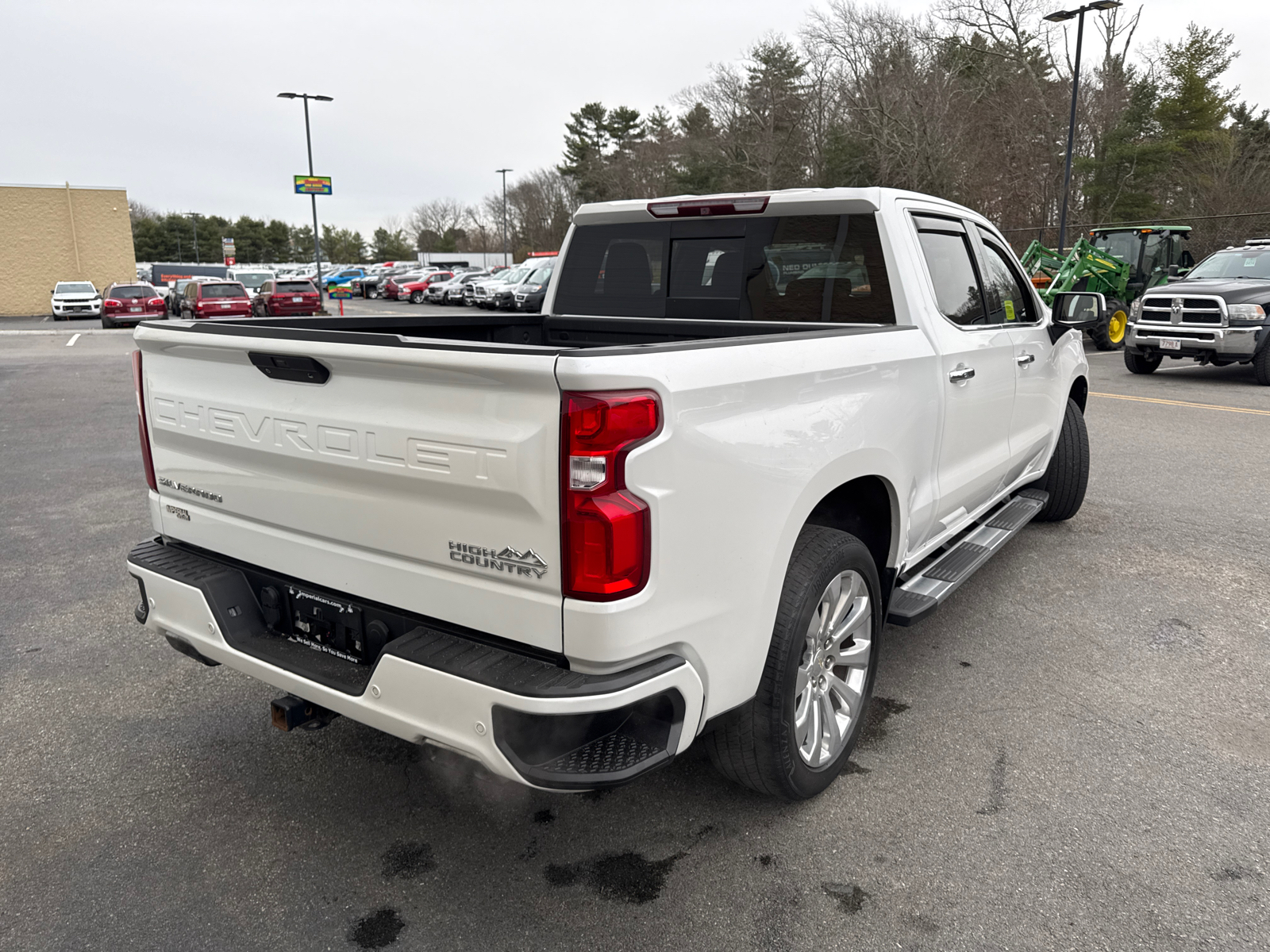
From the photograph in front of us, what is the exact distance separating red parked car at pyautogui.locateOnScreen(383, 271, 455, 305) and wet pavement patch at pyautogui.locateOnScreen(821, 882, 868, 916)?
45721 millimetres

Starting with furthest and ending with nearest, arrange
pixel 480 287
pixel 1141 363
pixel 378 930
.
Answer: pixel 480 287 < pixel 1141 363 < pixel 378 930

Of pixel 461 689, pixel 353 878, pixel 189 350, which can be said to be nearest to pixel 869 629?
pixel 461 689

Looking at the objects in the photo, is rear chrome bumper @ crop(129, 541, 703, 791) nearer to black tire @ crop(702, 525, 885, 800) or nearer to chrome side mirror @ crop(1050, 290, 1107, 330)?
black tire @ crop(702, 525, 885, 800)

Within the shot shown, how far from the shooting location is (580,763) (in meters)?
2.18

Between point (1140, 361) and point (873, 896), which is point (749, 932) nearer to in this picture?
point (873, 896)

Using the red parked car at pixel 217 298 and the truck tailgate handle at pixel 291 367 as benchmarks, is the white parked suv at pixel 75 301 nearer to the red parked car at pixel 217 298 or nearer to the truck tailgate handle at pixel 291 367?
the red parked car at pixel 217 298

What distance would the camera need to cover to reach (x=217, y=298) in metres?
28.0

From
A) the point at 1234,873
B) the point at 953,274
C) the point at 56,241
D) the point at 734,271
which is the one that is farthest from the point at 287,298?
the point at 1234,873

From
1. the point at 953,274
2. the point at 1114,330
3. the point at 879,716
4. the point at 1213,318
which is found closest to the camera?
the point at 879,716

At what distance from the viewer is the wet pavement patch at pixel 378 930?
7.85ft

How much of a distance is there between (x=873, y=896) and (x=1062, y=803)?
2.84ft

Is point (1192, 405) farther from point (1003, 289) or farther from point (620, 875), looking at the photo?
point (620, 875)

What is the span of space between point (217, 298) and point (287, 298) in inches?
128

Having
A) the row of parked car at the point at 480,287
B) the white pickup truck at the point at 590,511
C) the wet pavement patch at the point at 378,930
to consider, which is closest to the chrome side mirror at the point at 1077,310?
the white pickup truck at the point at 590,511
